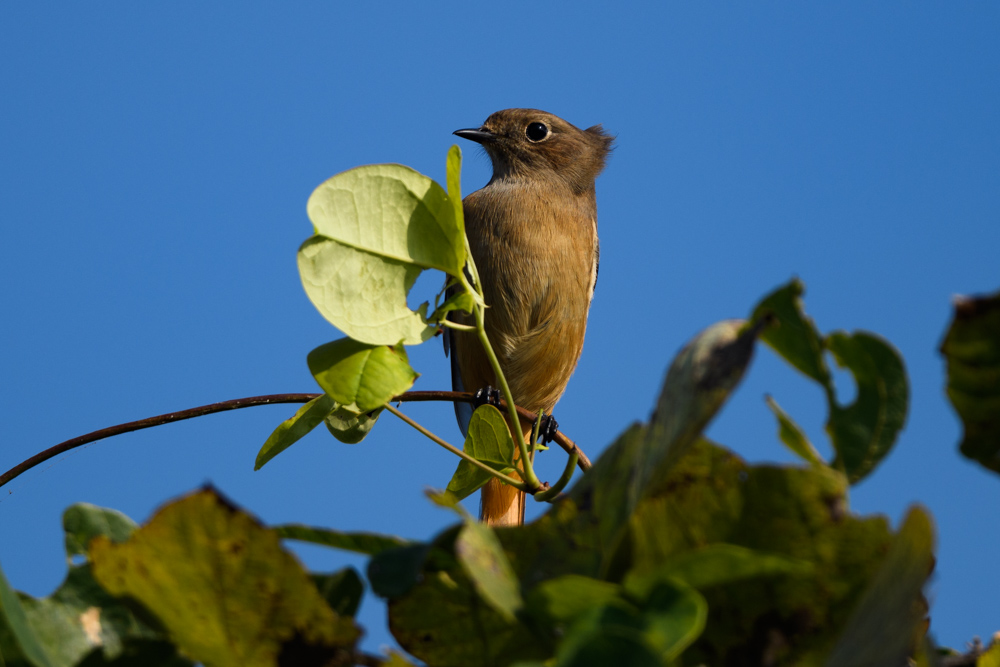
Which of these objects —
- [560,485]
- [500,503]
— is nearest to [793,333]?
[560,485]

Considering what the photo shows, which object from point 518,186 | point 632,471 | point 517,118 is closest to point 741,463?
point 632,471

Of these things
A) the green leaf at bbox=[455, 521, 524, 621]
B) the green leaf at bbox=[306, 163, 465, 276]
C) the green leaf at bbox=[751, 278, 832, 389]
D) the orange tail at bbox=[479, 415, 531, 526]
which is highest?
the orange tail at bbox=[479, 415, 531, 526]

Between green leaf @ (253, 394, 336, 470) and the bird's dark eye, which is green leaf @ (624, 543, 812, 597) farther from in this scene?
the bird's dark eye

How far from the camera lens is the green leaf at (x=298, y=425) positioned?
99 cm

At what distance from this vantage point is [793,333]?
54cm

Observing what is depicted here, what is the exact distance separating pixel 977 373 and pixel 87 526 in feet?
1.99

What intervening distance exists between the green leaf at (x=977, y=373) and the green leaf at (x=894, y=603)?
0.37 feet

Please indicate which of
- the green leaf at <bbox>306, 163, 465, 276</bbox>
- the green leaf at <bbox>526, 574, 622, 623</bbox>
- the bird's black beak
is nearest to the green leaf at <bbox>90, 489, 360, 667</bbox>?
the green leaf at <bbox>526, 574, 622, 623</bbox>

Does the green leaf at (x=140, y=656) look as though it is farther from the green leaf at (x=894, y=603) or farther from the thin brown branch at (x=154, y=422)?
the thin brown branch at (x=154, y=422)

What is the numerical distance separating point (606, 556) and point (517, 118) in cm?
463

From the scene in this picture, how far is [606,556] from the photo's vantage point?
0.50 meters

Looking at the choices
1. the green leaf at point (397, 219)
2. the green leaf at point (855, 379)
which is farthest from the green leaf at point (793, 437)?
the green leaf at point (397, 219)

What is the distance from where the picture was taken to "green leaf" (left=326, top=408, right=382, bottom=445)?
1098mm

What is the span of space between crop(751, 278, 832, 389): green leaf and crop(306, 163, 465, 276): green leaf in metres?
0.33
